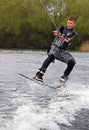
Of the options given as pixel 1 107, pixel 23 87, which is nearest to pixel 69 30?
pixel 1 107

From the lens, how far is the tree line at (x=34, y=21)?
251ft

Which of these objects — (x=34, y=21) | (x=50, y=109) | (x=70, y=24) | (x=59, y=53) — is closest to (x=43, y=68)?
(x=59, y=53)

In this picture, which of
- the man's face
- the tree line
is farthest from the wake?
the tree line

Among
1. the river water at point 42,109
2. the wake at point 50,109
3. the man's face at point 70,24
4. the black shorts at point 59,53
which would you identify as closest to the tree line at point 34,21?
the river water at point 42,109

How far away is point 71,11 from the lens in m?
76.9

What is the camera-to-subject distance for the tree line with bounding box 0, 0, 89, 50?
76562 millimetres

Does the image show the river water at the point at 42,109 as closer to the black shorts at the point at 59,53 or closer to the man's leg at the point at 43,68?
the man's leg at the point at 43,68

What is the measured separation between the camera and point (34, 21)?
7881cm

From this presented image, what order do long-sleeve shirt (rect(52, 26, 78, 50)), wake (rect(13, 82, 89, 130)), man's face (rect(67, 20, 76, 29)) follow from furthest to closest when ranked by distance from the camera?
1. long-sleeve shirt (rect(52, 26, 78, 50))
2. man's face (rect(67, 20, 76, 29))
3. wake (rect(13, 82, 89, 130))

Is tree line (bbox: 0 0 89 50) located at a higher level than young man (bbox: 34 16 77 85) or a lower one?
lower

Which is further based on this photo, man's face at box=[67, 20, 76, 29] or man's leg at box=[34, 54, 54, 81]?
man's leg at box=[34, 54, 54, 81]

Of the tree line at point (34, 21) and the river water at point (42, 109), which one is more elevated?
the river water at point (42, 109)

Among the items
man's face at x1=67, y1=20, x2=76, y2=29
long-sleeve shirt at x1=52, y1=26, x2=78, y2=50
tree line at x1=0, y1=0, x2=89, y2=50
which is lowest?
tree line at x1=0, y1=0, x2=89, y2=50

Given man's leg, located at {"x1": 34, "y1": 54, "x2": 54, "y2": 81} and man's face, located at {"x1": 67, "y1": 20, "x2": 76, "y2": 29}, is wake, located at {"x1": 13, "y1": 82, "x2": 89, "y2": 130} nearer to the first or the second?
man's leg, located at {"x1": 34, "y1": 54, "x2": 54, "y2": 81}
